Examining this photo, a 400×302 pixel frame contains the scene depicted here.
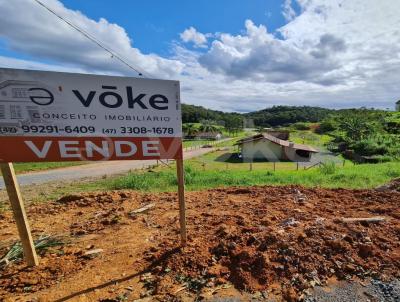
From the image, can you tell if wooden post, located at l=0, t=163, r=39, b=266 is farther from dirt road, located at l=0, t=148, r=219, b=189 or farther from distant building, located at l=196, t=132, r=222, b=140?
distant building, located at l=196, t=132, r=222, b=140

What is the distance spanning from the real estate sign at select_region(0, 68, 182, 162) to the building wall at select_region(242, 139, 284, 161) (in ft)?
107

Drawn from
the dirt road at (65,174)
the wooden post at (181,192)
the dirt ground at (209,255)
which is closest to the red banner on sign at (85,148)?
the wooden post at (181,192)

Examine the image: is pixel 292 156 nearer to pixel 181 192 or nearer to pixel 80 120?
pixel 181 192

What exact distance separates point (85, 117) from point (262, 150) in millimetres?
34860

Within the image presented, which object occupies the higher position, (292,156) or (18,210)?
(18,210)

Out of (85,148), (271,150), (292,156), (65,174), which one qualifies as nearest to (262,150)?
(271,150)

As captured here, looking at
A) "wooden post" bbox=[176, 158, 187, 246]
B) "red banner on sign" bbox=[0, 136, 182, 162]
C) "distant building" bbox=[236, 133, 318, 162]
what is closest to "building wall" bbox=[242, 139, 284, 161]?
"distant building" bbox=[236, 133, 318, 162]

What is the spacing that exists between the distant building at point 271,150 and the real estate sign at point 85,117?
32284mm

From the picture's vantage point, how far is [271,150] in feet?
119

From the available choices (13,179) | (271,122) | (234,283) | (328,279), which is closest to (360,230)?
(328,279)

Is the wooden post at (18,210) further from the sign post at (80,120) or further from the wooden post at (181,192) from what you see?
the wooden post at (181,192)

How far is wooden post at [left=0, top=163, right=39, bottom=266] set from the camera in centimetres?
344

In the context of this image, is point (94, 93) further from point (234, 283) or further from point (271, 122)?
point (271, 122)

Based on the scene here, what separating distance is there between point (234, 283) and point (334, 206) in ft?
13.5
